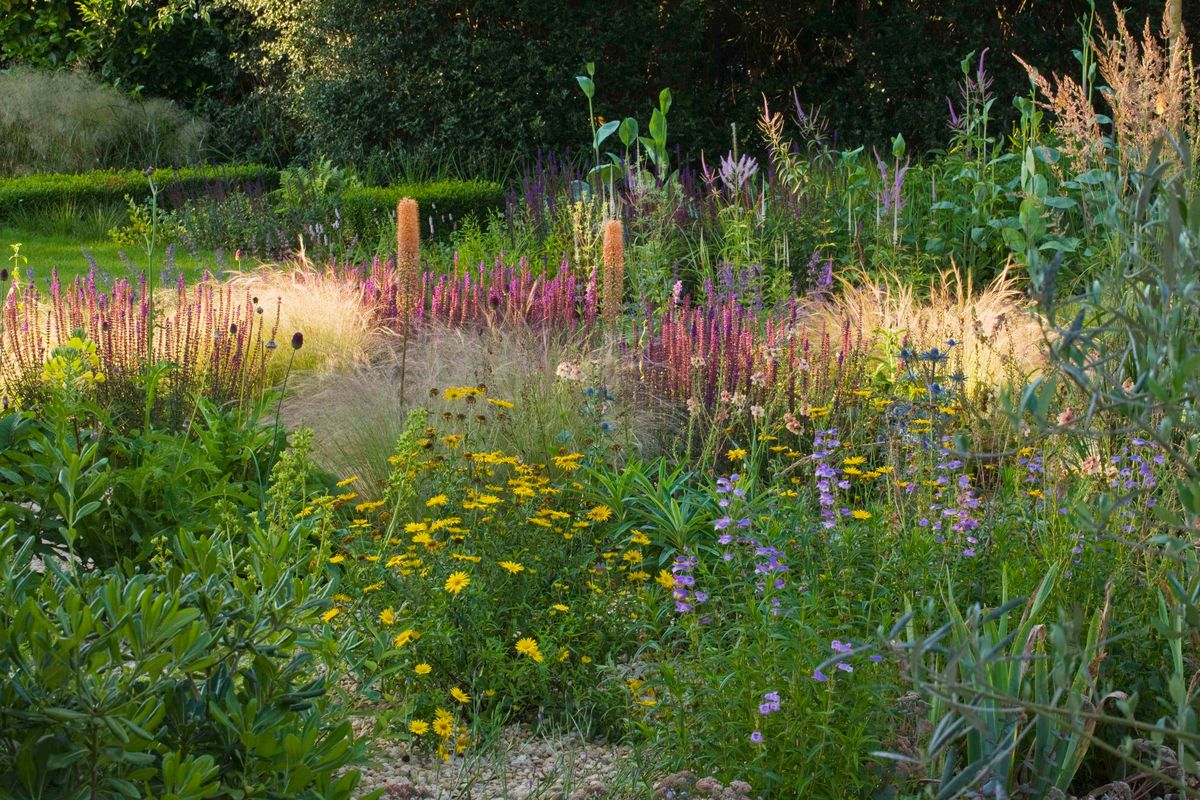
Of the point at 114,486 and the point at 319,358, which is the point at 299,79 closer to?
the point at 319,358

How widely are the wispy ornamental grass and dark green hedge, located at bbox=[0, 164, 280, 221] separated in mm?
6013

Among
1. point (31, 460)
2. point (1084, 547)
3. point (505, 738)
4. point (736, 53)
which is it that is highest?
point (736, 53)

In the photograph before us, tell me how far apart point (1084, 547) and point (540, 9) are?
36.5 feet

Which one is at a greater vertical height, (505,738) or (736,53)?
(736,53)

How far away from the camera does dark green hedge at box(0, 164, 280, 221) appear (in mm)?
11586

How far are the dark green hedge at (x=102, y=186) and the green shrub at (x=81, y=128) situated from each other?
5.47ft

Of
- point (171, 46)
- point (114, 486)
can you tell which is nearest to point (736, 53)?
point (171, 46)

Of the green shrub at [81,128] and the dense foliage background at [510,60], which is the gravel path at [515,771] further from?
the green shrub at [81,128]

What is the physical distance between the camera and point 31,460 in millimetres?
3244

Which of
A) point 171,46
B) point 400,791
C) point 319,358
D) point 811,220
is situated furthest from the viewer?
point 171,46

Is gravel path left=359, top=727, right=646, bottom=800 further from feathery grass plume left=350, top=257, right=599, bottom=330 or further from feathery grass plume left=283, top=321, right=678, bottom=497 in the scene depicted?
feathery grass plume left=350, top=257, right=599, bottom=330

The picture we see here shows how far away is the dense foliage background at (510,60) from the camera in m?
13.0

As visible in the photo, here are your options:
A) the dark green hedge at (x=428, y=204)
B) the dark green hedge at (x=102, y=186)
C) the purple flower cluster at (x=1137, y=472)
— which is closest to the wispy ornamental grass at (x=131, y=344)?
the purple flower cluster at (x=1137, y=472)

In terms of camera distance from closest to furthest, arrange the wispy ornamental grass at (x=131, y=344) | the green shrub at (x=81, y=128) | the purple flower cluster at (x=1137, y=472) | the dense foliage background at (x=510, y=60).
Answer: the purple flower cluster at (x=1137, y=472)
the wispy ornamental grass at (x=131, y=344)
the dense foliage background at (x=510, y=60)
the green shrub at (x=81, y=128)
